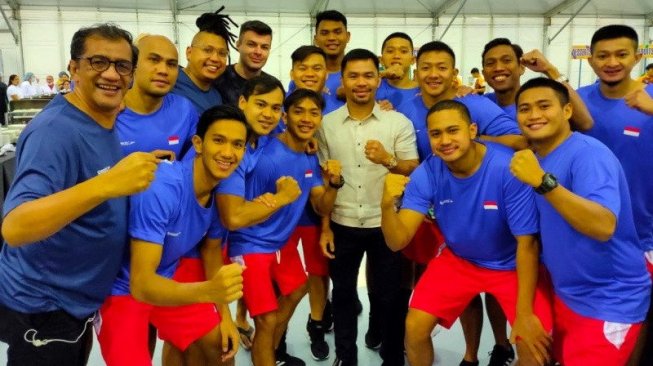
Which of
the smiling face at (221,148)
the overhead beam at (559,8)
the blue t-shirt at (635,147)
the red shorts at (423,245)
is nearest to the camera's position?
the smiling face at (221,148)

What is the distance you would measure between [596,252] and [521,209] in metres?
0.39

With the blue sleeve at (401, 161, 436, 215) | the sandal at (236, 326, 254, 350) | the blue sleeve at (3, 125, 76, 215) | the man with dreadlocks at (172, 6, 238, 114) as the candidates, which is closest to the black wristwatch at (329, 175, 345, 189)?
the blue sleeve at (401, 161, 436, 215)

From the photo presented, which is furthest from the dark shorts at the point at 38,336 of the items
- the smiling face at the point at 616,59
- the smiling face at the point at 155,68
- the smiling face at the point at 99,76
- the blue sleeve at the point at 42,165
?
→ the smiling face at the point at 616,59

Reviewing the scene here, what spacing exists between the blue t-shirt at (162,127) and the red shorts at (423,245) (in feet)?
5.09

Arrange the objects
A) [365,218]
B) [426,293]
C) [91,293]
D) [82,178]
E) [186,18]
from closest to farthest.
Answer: [82,178], [91,293], [426,293], [365,218], [186,18]

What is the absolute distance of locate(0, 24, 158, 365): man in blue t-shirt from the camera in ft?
5.37

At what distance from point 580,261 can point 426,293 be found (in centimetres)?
81

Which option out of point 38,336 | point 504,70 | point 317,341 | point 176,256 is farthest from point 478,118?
point 38,336

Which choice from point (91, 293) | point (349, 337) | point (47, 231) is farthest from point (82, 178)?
point (349, 337)

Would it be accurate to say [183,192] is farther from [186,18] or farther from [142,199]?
[186,18]

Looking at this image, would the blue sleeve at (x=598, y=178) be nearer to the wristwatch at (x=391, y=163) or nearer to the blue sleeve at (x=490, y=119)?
the blue sleeve at (x=490, y=119)

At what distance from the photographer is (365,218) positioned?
9.55ft

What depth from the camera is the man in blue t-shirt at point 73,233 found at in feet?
5.37

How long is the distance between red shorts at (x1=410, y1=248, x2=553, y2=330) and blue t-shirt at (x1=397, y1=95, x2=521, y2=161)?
2.51 feet
